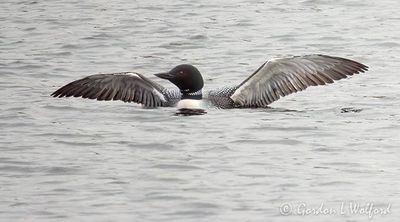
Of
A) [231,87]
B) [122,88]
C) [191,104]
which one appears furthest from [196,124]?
[122,88]

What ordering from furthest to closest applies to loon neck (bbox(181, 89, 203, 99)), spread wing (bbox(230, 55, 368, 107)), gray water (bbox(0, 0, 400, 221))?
loon neck (bbox(181, 89, 203, 99)) < spread wing (bbox(230, 55, 368, 107)) < gray water (bbox(0, 0, 400, 221))

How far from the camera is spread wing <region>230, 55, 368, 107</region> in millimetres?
14672

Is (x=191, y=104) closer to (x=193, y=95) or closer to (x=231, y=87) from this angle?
(x=193, y=95)

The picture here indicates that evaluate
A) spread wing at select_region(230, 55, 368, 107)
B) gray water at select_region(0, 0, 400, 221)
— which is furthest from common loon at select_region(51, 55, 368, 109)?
gray water at select_region(0, 0, 400, 221)

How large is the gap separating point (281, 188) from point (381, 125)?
2809 millimetres

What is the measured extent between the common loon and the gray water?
17 centimetres

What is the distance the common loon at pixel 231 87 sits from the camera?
1470cm

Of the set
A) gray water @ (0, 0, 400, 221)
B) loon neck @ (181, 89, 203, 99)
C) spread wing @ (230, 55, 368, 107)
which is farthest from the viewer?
loon neck @ (181, 89, 203, 99)

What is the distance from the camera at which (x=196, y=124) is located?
13930 mm

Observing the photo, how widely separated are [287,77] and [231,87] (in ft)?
1.98

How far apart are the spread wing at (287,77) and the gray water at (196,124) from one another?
18cm

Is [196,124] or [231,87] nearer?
[196,124]

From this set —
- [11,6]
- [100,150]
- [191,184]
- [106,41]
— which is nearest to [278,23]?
[106,41]

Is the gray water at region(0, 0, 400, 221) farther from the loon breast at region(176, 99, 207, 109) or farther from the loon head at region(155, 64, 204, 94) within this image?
the loon head at region(155, 64, 204, 94)
